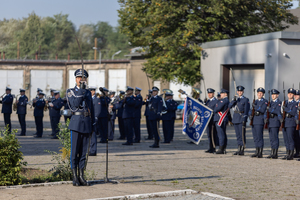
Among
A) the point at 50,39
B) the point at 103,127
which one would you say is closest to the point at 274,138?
the point at 103,127

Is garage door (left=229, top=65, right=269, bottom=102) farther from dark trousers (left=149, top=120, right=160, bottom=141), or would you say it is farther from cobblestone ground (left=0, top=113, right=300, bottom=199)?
dark trousers (left=149, top=120, right=160, bottom=141)

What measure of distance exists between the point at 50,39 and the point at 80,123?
85.3m

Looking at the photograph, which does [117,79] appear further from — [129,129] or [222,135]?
[222,135]

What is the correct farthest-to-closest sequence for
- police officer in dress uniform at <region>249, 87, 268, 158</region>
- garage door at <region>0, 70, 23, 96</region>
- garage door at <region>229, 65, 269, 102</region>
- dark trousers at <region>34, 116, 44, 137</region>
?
garage door at <region>0, 70, 23, 96</region>
garage door at <region>229, 65, 269, 102</region>
dark trousers at <region>34, 116, 44, 137</region>
police officer in dress uniform at <region>249, 87, 268, 158</region>

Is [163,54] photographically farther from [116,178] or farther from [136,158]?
[116,178]

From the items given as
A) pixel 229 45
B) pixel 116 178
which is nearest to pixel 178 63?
pixel 229 45

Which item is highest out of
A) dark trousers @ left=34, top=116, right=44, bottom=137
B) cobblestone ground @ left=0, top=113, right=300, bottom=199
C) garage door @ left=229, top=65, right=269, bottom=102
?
garage door @ left=229, top=65, right=269, bottom=102

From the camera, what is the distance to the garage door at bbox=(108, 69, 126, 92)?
48.5 metres

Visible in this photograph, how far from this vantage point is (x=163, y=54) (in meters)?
27.8

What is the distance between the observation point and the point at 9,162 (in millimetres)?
7109

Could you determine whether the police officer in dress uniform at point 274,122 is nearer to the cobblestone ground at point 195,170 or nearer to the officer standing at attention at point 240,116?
the cobblestone ground at point 195,170

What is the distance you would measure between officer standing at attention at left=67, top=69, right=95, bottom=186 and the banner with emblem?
21.5 ft

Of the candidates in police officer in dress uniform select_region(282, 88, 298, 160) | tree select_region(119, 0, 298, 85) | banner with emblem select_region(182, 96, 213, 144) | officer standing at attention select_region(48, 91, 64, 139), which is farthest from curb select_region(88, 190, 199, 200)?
tree select_region(119, 0, 298, 85)

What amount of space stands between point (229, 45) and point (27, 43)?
6530 cm
